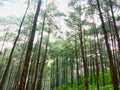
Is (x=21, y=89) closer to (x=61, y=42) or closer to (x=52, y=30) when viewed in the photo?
(x=52, y=30)

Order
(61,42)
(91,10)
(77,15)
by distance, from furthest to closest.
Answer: (61,42), (77,15), (91,10)

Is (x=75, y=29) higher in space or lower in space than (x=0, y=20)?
lower

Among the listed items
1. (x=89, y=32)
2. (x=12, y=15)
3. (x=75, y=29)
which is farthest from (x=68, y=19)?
(x=12, y=15)

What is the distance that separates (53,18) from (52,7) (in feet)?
4.58

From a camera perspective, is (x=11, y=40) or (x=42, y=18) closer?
(x=42, y=18)

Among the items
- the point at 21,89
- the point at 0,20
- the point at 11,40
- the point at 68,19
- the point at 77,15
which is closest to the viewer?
the point at 21,89

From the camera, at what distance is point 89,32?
2705 cm

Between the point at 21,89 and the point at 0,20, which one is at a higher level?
the point at 0,20

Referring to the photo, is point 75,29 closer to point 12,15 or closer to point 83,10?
point 83,10

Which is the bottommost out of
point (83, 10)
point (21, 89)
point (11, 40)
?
point (21, 89)

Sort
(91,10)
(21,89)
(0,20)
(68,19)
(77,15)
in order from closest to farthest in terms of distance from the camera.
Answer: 1. (21,89)
2. (91,10)
3. (77,15)
4. (68,19)
5. (0,20)

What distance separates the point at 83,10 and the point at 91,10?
1.25 m

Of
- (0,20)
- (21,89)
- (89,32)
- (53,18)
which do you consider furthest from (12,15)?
(21,89)

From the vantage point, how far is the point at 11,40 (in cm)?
2933
